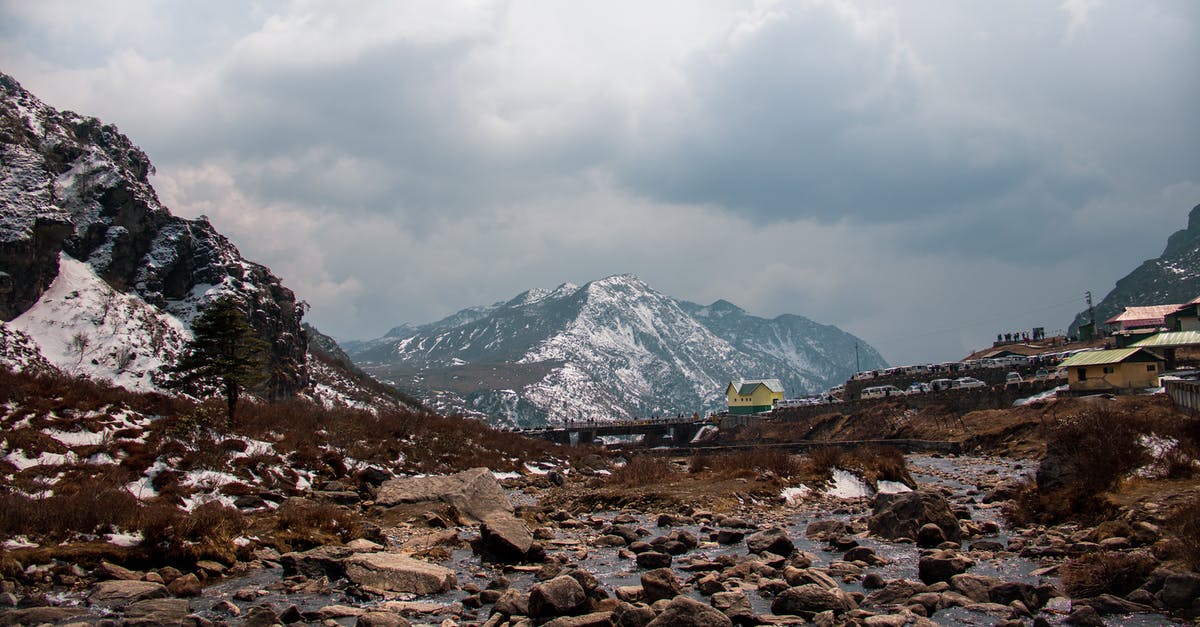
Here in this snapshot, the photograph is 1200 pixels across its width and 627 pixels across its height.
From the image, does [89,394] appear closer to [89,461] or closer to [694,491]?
[89,461]

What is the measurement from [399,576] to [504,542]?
423 centimetres

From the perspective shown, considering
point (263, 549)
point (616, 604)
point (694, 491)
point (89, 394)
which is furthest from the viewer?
point (694, 491)

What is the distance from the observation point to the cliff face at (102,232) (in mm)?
74062

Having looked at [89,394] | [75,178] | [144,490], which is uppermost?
[75,178]

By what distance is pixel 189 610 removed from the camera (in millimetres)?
16344

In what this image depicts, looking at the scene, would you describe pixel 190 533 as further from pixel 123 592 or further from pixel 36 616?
pixel 36 616

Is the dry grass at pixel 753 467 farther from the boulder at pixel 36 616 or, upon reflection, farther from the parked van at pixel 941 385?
the parked van at pixel 941 385

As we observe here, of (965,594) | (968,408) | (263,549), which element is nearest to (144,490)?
(263,549)

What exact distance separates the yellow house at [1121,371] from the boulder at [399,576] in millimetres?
79510

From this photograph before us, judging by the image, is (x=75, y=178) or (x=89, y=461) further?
(x=75, y=178)

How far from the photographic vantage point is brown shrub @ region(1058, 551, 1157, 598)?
15492 mm

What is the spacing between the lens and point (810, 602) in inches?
601

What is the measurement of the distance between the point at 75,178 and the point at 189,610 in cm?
9547

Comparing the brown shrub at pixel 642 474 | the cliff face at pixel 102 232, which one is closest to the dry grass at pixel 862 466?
the brown shrub at pixel 642 474
